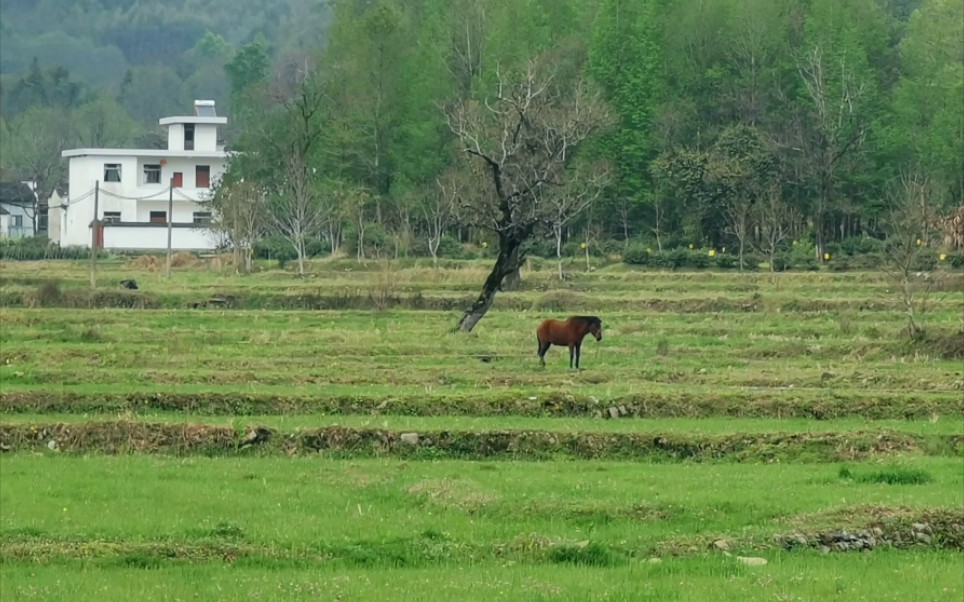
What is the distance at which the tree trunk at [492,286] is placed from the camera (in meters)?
38.2

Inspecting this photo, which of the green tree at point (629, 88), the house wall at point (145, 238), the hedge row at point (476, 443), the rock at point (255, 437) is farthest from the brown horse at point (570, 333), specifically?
the house wall at point (145, 238)

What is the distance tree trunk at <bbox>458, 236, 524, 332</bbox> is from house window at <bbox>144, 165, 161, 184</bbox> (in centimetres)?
6184

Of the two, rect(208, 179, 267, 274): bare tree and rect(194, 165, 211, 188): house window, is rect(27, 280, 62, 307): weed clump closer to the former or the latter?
rect(208, 179, 267, 274): bare tree

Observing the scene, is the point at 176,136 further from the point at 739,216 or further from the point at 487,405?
the point at 487,405

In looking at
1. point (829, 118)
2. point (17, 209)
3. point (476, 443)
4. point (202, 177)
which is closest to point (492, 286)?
point (476, 443)

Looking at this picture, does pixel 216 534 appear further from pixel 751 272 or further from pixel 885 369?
pixel 751 272

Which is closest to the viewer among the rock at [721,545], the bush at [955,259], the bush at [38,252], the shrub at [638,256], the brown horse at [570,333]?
the rock at [721,545]

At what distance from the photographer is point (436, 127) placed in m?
78.9

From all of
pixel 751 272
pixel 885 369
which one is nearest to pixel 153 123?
pixel 751 272

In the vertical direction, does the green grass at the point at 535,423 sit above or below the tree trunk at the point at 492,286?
below

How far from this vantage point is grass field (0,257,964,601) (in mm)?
13875

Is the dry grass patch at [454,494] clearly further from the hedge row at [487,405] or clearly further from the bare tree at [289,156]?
the bare tree at [289,156]

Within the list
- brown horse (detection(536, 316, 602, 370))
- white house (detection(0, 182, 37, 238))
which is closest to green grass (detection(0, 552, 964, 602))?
brown horse (detection(536, 316, 602, 370))

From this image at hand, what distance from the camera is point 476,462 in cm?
2041
